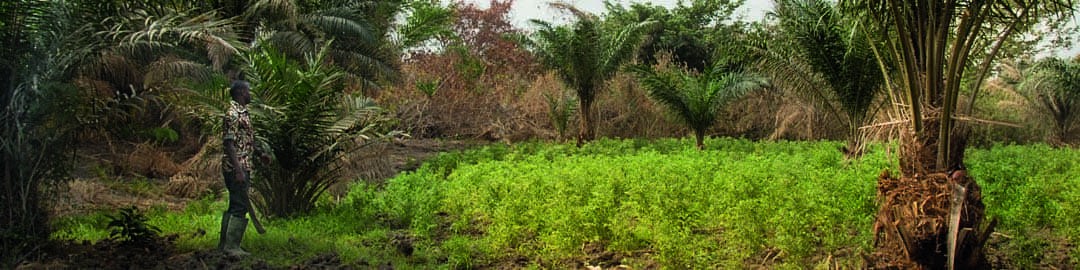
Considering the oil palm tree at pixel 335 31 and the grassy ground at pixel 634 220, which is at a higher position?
the oil palm tree at pixel 335 31

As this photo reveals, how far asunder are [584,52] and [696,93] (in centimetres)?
301

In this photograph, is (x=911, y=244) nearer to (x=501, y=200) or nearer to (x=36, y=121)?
(x=501, y=200)

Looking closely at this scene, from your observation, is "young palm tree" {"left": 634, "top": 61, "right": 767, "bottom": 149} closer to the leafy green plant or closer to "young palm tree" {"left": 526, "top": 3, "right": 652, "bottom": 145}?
"young palm tree" {"left": 526, "top": 3, "right": 652, "bottom": 145}

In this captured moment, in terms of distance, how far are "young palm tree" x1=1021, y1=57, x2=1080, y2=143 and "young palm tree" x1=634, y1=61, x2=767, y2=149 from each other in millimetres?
8387

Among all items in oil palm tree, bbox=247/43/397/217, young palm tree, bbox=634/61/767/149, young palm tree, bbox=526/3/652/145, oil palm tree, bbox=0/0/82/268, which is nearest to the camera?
oil palm tree, bbox=0/0/82/268

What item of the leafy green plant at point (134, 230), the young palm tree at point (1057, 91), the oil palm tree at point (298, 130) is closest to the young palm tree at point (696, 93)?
the oil palm tree at point (298, 130)

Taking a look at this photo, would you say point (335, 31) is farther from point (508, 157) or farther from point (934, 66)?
point (934, 66)

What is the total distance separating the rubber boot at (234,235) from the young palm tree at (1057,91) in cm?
1987

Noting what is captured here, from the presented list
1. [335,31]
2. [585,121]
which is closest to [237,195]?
[335,31]

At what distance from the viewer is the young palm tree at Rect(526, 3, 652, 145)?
60.0 feet

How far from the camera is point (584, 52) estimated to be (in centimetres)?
1834

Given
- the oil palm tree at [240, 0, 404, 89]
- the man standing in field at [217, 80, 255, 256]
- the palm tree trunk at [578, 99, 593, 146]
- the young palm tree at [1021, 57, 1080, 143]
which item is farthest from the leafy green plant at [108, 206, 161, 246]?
the young palm tree at [1021, 57, 1080, 143]

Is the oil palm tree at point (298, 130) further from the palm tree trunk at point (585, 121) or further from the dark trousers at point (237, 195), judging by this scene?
the palm tree trunk at point (585, 121)

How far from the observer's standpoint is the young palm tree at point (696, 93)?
16.2 metres
